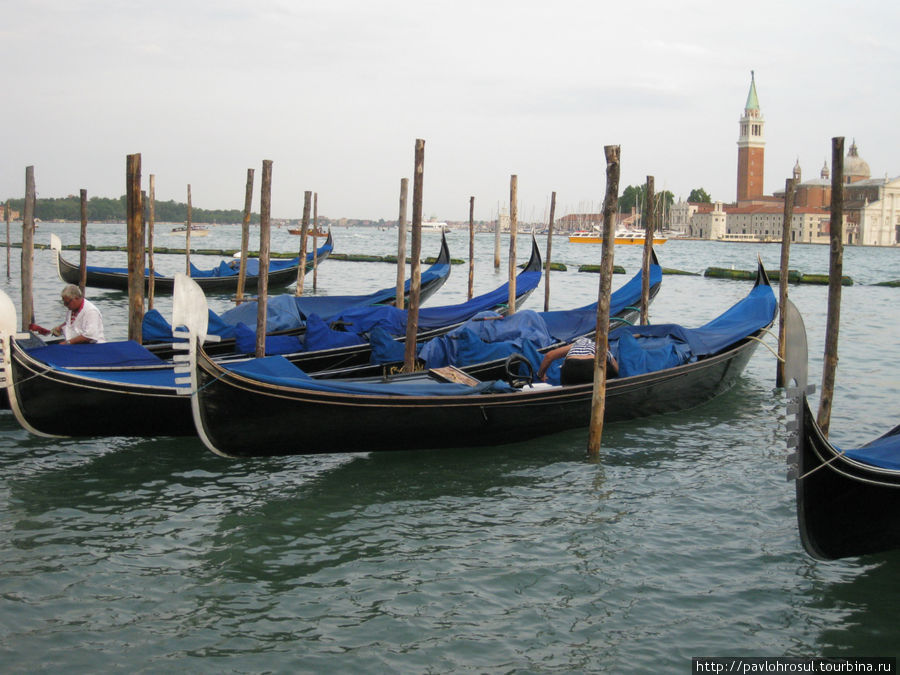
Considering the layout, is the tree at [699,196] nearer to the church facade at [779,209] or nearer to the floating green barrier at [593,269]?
the church facade at [779,209]

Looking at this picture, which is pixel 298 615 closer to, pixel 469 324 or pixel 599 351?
pixel 599 351

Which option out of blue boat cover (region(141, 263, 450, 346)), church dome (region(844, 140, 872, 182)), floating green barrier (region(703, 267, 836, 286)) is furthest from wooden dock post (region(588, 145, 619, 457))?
church dome (region(844, 140, 872, 182))

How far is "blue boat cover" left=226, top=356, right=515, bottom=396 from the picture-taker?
4489 mm

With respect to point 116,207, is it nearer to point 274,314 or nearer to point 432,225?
point 432,225

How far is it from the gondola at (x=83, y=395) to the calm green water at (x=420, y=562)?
20 centimetres

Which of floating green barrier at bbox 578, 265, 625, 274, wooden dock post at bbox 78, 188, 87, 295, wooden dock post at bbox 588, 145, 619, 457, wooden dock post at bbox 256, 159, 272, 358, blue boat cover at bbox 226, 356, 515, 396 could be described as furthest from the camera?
floating green barrier at bbox 578, 265, 625, 274

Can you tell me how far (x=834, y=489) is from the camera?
330 cm

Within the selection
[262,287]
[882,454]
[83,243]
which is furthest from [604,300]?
[83,243]

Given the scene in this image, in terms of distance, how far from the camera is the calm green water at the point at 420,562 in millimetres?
2953

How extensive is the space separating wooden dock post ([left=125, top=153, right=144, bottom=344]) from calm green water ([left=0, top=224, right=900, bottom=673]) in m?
1.32

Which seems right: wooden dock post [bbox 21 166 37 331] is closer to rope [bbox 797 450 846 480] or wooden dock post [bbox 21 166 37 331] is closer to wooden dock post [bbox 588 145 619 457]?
wooden dock post [bbox 588 145 619 457]

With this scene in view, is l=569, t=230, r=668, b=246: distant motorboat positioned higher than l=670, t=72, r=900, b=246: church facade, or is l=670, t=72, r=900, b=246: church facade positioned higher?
l=670, t=72, r=900, b=246: church facade

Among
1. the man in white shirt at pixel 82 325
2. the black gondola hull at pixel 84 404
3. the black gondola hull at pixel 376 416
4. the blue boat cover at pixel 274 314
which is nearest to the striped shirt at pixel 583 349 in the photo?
the black gondola hull at pixel 376 416

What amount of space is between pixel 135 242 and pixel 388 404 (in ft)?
9.38
